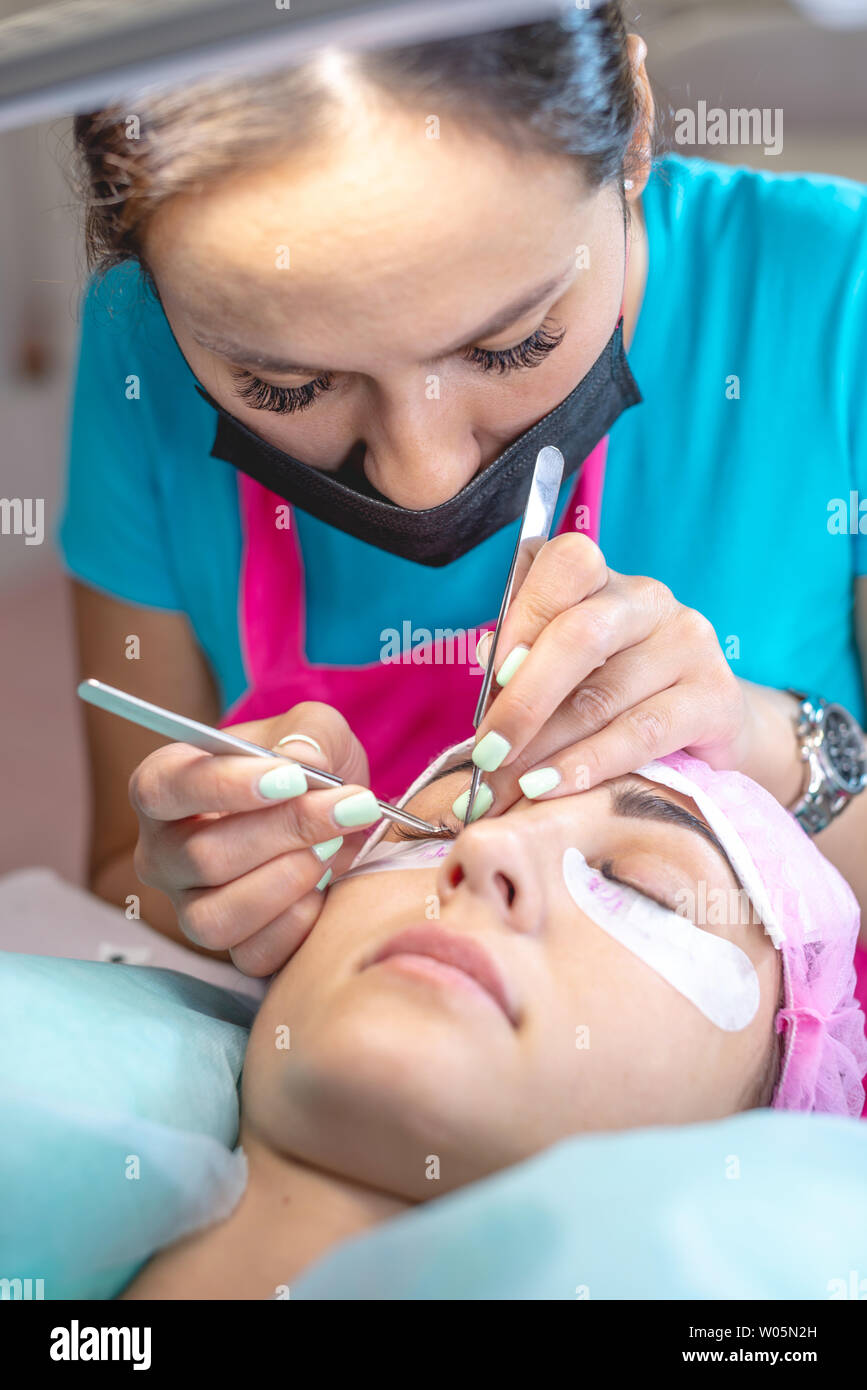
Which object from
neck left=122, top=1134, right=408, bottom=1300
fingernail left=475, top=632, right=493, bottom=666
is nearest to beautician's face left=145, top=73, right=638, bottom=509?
fingernail left=475, top=632, right=493, bottom=666

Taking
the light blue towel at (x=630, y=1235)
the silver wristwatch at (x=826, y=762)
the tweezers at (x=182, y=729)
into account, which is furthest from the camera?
the silver wristwatch at (x=826, y=762)

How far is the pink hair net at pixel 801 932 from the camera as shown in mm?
722

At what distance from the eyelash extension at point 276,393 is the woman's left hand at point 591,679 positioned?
0.17 metres

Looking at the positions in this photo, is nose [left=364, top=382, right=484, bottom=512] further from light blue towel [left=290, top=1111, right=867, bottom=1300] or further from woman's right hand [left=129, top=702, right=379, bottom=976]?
light blue towel [left=290, top=1111, right=867, bottom=1300]

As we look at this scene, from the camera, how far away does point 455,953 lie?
0.64 metres

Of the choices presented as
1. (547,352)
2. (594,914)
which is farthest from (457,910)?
(547,352)

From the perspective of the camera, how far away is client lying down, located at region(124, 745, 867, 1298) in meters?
0.62

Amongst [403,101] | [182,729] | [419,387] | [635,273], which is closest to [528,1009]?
[182,729]

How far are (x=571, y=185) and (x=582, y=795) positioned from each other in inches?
14.2

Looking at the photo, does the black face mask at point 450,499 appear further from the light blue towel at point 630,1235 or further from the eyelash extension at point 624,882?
the light blue towel at point 630,1235

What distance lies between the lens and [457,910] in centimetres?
67

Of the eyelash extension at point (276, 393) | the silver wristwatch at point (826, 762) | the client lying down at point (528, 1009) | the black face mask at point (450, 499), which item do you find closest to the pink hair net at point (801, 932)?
the client lying down at point (528, 1009)

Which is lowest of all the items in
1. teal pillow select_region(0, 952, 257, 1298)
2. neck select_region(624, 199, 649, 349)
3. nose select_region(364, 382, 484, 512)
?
teal pillow select_region(0, 952, 257, 1298)

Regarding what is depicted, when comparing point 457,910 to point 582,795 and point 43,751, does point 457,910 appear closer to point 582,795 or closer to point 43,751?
point 582,795
